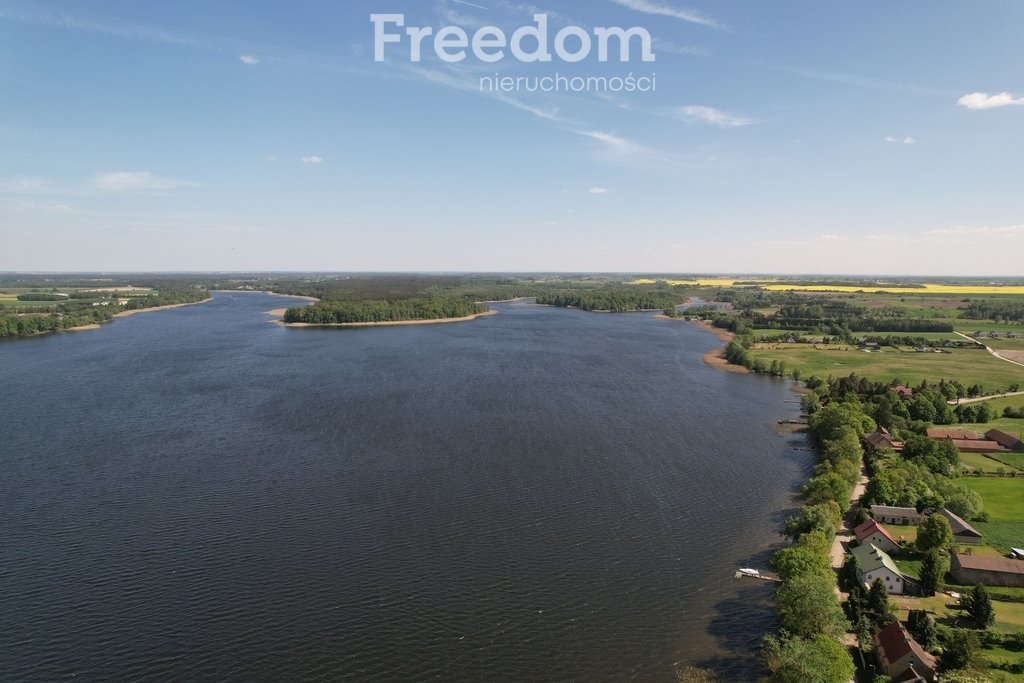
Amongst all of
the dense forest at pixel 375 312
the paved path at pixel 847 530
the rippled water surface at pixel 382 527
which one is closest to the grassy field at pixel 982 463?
the paved path at pixel 847 530

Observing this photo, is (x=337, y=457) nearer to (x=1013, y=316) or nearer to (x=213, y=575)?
(x=213, y=575)

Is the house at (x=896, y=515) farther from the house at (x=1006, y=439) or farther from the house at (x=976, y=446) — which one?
the house at (x=1006, y=439)

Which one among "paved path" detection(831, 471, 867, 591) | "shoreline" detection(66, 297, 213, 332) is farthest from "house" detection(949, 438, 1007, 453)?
"shoreline" detection(66, 297, 213, 332)

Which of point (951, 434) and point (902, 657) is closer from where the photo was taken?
point (902, 657)

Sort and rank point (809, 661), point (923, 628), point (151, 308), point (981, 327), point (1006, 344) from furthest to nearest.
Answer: point (151, 308) < point (981, 327) < point (1006, 344) < point (923, 628) < point (809, 661)

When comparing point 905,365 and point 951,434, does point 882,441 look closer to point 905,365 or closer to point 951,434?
point 951,434

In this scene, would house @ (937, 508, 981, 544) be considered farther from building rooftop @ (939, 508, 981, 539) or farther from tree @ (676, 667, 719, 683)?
tree @ (676, 667, 719, 683)

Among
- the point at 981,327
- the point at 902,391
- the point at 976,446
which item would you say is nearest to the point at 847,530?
the point at 976,446
